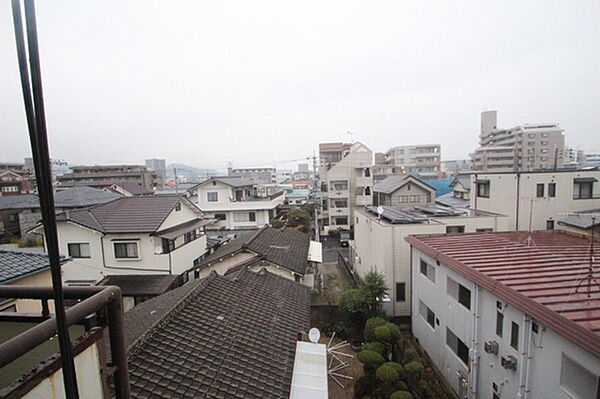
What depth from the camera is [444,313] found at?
32.8 feet

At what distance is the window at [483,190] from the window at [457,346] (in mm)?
11300

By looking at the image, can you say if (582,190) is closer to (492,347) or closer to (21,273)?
(492,347)

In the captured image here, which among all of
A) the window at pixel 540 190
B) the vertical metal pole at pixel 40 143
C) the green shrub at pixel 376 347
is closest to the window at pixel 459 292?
the green shrub at pixel 376 347

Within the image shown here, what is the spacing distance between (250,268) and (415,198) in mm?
18921

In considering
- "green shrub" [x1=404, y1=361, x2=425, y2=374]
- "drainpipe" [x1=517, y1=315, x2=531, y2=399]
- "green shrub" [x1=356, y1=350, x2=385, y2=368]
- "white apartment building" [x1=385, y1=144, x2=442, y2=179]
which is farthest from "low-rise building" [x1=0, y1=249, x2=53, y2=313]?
"white apartment building" [x1=385, y1=144, x2=442, y2=179]

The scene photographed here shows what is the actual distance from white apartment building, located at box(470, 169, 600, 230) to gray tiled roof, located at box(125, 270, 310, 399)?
14.4m

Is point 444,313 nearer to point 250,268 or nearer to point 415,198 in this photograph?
point 250,268

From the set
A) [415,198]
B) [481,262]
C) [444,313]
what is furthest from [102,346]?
[415,198]

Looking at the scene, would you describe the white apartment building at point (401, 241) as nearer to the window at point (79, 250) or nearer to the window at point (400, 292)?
the window at point (400, 292)

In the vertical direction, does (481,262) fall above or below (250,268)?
above

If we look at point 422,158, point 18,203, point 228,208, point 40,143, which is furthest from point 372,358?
point 422,158

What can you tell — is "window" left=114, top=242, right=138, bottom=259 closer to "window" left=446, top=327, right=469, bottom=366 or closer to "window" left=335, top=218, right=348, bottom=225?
"window" left=446, top=327, right=469, bottom=366

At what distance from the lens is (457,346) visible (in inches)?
362

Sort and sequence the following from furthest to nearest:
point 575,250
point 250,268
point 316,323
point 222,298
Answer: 1. point 316,323
2. point 250,268
3. point 575,250
4. point 222,298
